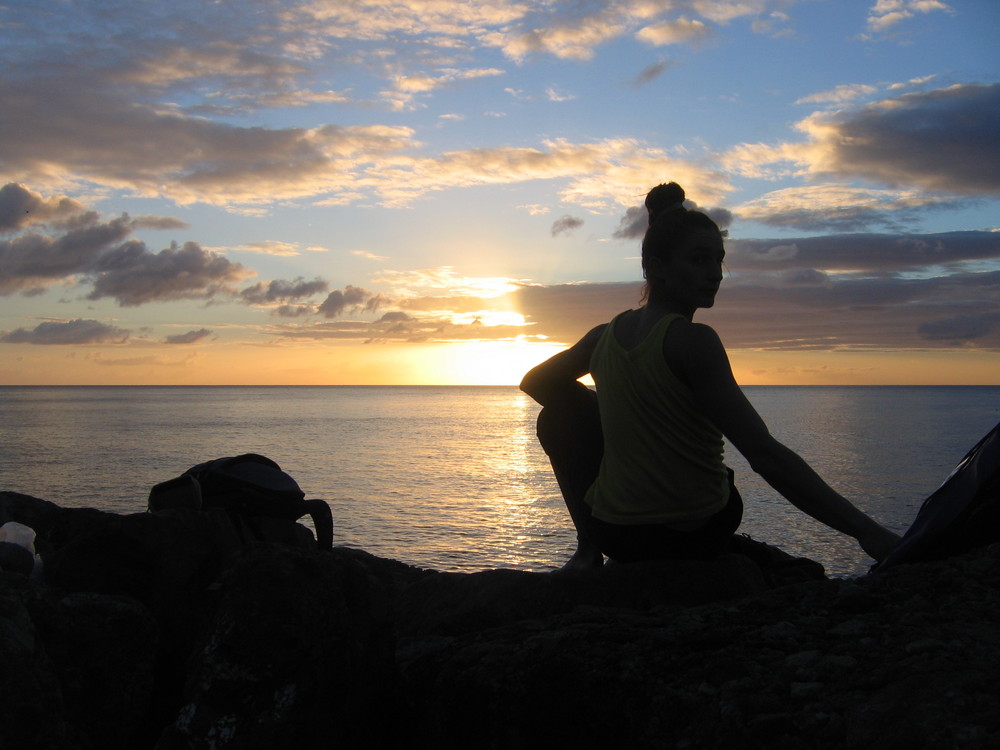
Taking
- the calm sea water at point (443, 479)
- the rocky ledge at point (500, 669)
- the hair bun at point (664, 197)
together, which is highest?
the hair bun at point (664, 197)

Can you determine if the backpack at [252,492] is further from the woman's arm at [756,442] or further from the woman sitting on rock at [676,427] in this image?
the woman's arm at [756,442]

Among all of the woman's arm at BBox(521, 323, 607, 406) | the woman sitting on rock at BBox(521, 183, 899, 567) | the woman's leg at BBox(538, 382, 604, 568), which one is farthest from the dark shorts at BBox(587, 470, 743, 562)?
the woman's arm at BBox(521, 323, 607, 406)

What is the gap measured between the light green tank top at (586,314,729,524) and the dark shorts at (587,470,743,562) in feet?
0.16

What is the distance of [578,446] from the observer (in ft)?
13.3

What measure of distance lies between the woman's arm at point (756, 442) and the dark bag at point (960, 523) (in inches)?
3.2

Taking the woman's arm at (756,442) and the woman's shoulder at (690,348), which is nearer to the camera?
the woman's arm at (756,442)

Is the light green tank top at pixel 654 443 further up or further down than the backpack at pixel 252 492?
further up

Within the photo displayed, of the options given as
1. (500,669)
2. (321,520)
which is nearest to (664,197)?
(500,669)

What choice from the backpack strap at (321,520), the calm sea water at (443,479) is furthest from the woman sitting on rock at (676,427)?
the calm sea water at (443,479)

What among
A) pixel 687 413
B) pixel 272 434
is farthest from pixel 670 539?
pixel 272 434

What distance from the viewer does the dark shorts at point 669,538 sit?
11.6 feet

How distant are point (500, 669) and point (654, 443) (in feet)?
3.88

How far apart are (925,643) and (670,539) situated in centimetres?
137

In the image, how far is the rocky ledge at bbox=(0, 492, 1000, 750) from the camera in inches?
81.9
